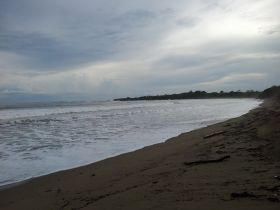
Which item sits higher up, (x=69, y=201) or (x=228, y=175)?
(x=228, y=175)

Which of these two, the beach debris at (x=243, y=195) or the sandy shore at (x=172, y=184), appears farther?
the sandy shore at (x=172, y=184)

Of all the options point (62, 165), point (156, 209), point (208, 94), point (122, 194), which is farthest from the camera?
point (208, 94)

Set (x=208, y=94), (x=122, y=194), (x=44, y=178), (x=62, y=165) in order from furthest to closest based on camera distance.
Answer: (x=208, y=94) < (x=62, y=165) < (x=44, y=178) < (x=122, y=194)

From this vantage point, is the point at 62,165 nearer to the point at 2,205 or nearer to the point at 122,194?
the point at 2,205

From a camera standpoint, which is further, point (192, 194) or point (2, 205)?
point (2, 205)

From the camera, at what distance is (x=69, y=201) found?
19.2 feet

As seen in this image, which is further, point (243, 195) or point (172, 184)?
point (172, 184)

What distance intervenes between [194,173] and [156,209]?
6.16 ft

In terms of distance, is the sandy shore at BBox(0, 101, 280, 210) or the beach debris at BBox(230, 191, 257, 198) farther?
the sandy shore at BBox(0, 101, 280, 210)

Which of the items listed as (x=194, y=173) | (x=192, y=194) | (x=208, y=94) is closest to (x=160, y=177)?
(x=194, y=173)

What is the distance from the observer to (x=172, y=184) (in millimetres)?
5746

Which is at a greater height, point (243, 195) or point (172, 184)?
point (243, 195)

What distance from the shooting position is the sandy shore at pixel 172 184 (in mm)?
4680

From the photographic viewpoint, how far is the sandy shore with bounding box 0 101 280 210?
468 centimetres
